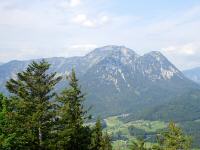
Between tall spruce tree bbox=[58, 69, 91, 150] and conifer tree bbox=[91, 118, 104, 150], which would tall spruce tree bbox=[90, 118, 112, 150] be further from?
tall spruce tree bbox=[58, 69, 91, 150]

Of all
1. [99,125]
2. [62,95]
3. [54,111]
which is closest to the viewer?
[54,111]

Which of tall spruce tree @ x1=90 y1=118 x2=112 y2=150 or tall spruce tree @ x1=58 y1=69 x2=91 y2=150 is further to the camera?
tall spruce tree @ x1=90 y1=118 x2=112 y2=150

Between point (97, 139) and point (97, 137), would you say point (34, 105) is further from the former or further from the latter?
point (97, 139)

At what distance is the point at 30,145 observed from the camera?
161ft

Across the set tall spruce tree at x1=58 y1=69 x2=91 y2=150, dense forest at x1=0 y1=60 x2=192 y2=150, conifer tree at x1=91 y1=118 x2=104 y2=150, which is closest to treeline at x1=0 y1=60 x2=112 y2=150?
dense forest at x1=0 y1=60 x2=192 y2=150

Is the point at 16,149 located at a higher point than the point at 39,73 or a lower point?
lower

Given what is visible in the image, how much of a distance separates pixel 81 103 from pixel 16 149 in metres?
14.7

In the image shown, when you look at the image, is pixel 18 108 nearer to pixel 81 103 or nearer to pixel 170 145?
pixel 81 103

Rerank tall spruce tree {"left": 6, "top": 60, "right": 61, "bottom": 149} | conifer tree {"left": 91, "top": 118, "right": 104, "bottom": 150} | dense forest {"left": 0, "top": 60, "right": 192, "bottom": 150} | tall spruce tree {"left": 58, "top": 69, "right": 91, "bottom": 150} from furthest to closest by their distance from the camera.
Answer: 1. conifer tree {"left": 91, "top": 118, "right": 104, "bottom": 150}
2. tall spruce tree {"left": 58, "top": 69, "right": 91, "bottom": 150}
3. tall spruce tree {"left": 6, "top": 60, "right": 61, "bottom": 149}
4. dense forest {"left": 0, "top": 60, "right": 192, "bottom": 150}

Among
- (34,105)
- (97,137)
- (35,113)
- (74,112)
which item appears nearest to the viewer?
(35,113)

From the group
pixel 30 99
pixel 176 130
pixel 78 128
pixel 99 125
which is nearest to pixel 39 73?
pixel 30 99

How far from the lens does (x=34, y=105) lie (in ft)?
161


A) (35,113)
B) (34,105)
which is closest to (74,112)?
(34,105)

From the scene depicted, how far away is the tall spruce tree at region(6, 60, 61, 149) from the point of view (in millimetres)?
47938
